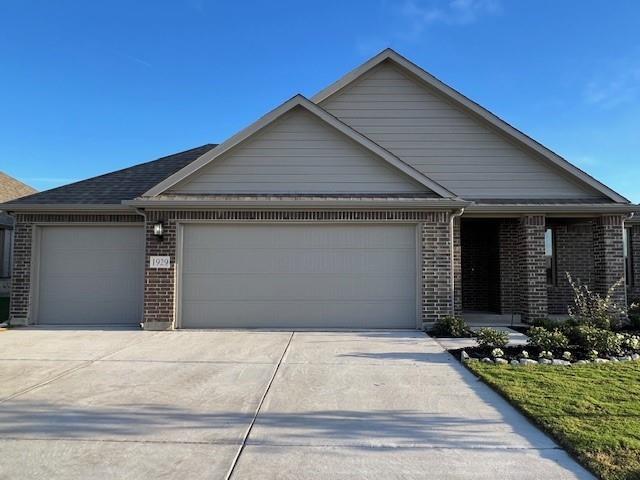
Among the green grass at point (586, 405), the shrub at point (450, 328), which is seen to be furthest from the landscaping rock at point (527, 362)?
the shrub at point (450, 328)

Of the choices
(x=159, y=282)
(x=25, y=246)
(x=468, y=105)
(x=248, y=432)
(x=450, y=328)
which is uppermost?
(x=468, y=105)

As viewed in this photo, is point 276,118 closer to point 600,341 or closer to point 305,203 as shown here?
point 305,203

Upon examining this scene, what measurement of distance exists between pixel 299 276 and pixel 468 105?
6.25 m

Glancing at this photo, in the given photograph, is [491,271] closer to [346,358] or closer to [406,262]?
[406,262]

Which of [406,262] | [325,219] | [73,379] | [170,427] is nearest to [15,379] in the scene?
[73,379]

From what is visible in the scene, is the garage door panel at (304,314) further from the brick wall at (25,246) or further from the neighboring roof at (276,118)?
the brick wall at (25,246)

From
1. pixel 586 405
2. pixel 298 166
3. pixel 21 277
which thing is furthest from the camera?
pixel 21 277

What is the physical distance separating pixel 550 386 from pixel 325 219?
5.76 m

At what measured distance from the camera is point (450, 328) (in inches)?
375

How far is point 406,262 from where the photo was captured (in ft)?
34.1

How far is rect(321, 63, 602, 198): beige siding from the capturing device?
12.0 meters

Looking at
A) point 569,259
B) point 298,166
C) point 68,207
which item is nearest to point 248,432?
point 298,166

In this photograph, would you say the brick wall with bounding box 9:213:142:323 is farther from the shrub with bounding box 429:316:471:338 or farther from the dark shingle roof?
the shrub with bounding box 429:316:471:338

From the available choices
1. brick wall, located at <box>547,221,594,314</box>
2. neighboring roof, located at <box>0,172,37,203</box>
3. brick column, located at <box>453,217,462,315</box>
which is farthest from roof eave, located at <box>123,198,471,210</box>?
neighboring roof, located at <box>0,172,37,203</box>
